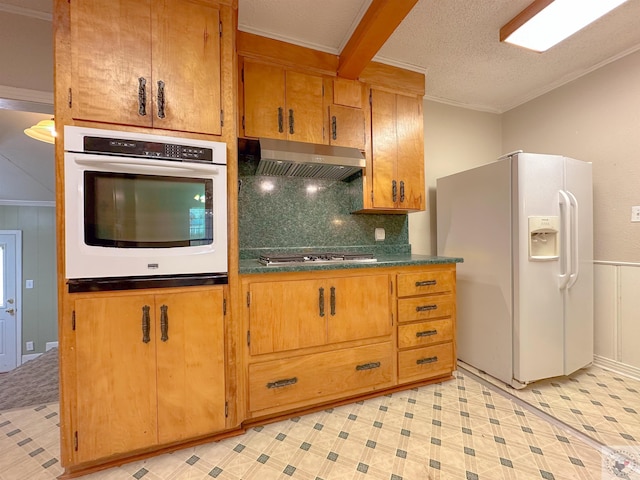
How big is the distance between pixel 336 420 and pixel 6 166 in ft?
14.7

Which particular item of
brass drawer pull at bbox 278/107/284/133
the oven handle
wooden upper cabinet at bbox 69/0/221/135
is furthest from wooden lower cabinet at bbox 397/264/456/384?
wooden upper cabinet at bbox 69/0/221/135

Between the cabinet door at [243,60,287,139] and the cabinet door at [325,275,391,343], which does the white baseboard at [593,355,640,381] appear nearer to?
the cabinet door at [325,275,391,343]

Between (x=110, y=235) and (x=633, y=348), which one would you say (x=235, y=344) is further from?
(x=633, y=348)

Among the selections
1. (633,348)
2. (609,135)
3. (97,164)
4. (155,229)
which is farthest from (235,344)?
(609,135)

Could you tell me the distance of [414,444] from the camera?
5.04ft

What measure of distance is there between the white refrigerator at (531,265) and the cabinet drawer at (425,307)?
1.31ft

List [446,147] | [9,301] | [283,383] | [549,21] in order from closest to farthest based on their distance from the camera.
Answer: [283,383] < [549,21] < [446,147] < [9,301]

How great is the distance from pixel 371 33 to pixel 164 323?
6.76 feet

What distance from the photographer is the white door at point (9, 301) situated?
14.0 ft

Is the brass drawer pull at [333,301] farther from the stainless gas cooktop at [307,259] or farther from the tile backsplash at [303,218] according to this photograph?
the tile backsplash at [303,218]

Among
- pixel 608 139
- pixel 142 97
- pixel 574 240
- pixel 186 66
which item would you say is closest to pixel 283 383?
pixel 142 97

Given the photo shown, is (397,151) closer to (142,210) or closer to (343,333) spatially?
(343,333)

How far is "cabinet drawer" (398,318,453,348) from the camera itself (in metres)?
2.05

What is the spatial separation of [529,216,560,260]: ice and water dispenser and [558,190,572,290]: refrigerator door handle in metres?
0.04
